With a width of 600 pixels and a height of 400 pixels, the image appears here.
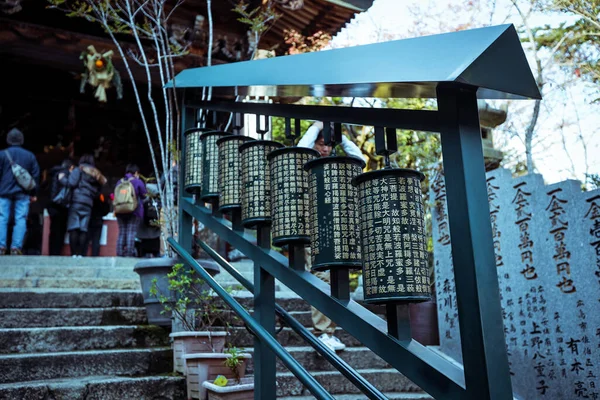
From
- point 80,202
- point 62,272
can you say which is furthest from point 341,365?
point 80,202

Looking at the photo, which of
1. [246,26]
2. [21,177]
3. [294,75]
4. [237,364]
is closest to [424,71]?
[294,75]

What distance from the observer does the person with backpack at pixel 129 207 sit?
8.66 meters

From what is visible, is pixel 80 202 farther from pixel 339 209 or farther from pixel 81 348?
pixel 339 209

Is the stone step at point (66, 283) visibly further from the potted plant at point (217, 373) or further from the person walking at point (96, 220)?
the person walking at point (96, 220)

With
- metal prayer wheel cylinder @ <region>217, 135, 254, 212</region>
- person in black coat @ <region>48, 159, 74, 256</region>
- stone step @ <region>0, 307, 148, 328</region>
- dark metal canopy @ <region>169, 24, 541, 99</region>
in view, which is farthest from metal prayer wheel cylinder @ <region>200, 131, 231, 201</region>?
person in black coat @ <region>48, 159, 74, 256</region>

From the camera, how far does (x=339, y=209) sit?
8.30 ft

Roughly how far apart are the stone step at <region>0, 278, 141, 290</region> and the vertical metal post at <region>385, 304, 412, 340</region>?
175 inches

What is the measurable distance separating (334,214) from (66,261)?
5.79 meters

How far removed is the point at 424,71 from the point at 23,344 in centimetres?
350

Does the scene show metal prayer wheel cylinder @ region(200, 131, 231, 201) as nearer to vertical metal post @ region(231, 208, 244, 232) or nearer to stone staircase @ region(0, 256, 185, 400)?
vertical metal post @ region(231, 208, 244, 232)

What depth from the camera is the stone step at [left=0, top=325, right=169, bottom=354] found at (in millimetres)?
4035

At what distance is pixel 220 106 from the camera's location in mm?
3873

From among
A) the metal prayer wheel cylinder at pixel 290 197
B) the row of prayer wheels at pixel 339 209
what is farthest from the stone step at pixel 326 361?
the metal prayer wheel cylinder at pixel 290 197

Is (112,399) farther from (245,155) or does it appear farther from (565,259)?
(565,259)
